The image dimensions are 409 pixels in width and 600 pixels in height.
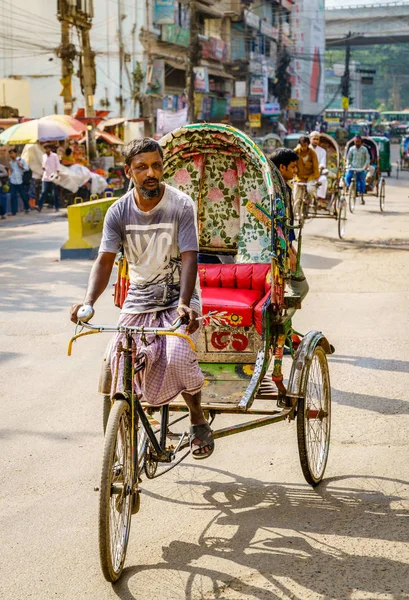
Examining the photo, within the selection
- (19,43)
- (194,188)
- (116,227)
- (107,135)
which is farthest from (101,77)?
(116,227)

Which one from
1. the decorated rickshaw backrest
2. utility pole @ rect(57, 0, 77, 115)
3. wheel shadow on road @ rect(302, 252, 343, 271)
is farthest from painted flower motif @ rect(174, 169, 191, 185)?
utility pole @ rect(57, 0, 77, 115)

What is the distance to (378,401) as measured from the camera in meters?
6.45

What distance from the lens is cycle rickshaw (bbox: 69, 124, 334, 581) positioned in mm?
3791

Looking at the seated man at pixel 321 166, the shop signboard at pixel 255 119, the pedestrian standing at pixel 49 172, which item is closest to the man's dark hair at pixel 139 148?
the seated man at pixel 321 166

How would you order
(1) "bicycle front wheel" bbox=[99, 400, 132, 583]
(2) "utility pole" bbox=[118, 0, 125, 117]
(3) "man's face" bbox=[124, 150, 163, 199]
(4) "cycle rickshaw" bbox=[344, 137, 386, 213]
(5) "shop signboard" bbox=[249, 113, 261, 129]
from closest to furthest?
(1) "bicycle front wheel" bbox=[99, 400, 132, 583], (3) "man's face" bbox=[124, 150, 163, 199], (4) "cycle rickshaw" bbox=[344, 137, 386, 213], (2) "utility pole" bbox=[118, 0, 125, 117], (5) "shop signboard" bbox=[249, 113, 261, 129]

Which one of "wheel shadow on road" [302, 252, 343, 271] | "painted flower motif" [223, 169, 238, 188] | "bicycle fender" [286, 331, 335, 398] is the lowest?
"wheel shadow on road" [302, 252, 343, 271]

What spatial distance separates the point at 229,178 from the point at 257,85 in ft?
189

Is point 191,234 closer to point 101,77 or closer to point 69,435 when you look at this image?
point 69,435

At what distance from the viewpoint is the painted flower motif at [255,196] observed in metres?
6.78

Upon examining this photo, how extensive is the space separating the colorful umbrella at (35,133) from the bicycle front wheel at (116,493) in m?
20.3

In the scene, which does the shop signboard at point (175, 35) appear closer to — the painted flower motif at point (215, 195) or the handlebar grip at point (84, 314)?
the painted flower motif at point (215, 195)

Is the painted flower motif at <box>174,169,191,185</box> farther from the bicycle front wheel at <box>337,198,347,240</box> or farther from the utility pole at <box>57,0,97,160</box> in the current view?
the utility pole at <box>57,0,97,160</box>

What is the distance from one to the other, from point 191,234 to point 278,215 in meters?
1.57

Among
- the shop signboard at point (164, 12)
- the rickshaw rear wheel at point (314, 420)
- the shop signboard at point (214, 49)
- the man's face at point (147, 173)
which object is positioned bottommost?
the rickshaw rear wheel at point (314, 420)
